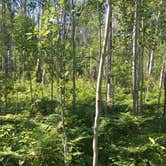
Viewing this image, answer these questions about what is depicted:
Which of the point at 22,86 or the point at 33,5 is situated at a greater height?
the point at 33,5

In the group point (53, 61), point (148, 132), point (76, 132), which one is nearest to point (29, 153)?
point (76, 132)

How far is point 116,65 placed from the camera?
11.6m

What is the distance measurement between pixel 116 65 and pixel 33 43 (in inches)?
146

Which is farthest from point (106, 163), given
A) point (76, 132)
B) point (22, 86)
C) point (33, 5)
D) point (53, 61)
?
point (22, 86)

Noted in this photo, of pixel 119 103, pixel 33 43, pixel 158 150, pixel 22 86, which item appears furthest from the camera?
pixel 22 86

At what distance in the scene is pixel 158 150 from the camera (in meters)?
7.79

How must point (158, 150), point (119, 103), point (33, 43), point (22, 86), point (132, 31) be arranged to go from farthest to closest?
1. point (22, 86)
2. point (119, 103)
3. point (132, 31)
4. point (33, 43)
5. point (158, 150)

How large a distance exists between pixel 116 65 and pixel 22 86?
6490mm

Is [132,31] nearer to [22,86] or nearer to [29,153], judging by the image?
[29,153]

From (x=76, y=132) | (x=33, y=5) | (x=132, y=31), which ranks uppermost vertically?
(x=33, y=5)

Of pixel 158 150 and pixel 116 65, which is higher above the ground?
pixel 116 65

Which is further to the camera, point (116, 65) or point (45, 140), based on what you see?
point (116, 65)

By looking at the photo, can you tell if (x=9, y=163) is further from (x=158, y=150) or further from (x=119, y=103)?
(x=119, y=103)

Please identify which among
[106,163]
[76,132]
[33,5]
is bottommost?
[106,163]
